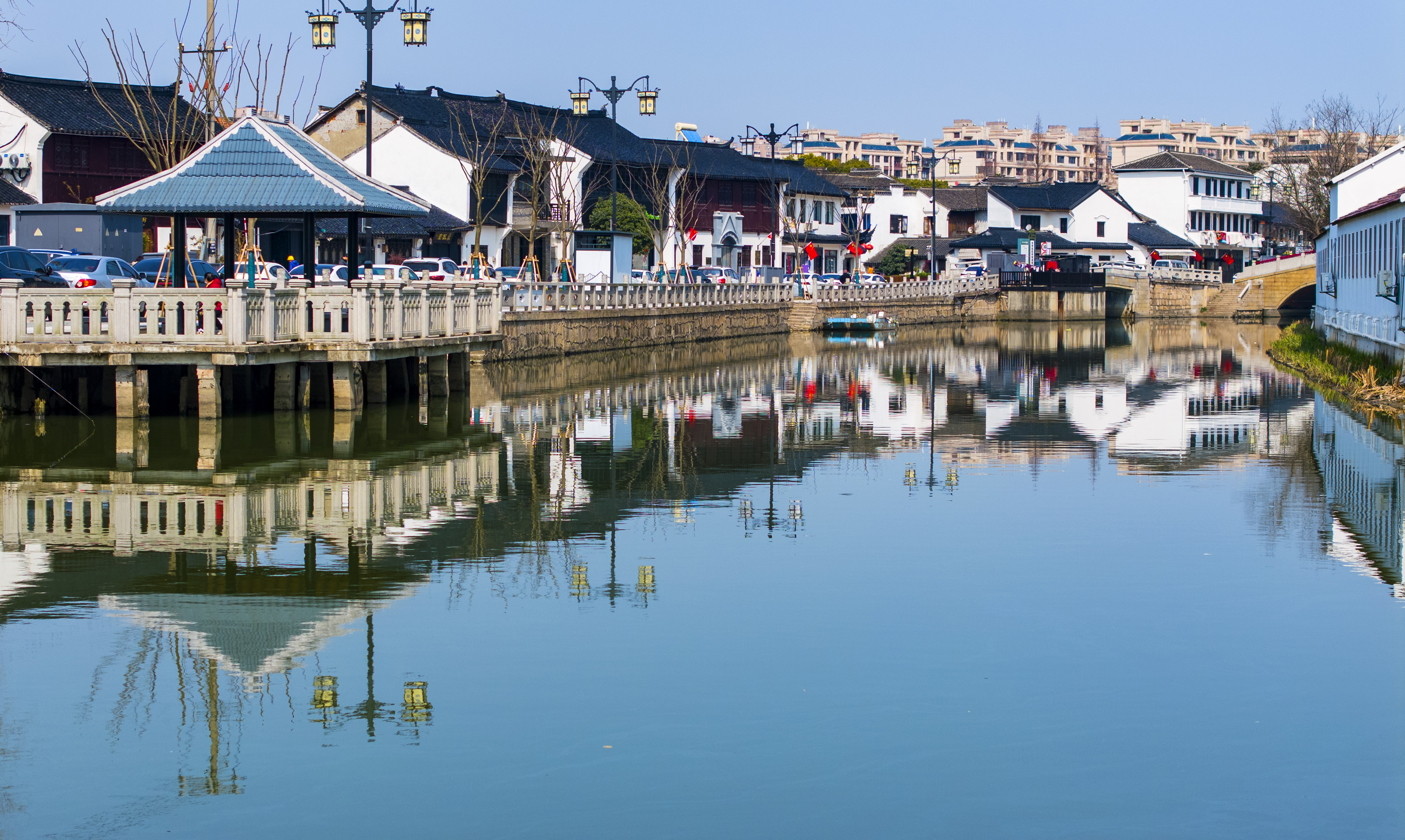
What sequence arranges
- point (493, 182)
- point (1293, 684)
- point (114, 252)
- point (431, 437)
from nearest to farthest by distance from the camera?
point (1293, 684) < point (431, 437) < point (114, 252) < point (493, 182)

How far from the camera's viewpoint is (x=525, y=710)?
37.4ft

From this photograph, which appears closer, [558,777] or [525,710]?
[558,777]

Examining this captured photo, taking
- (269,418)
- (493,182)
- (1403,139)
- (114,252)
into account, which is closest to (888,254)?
(493,182)

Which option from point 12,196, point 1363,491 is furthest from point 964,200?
point 1363,491

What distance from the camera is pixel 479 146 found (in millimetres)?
68062

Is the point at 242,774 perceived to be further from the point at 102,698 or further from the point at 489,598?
the point at 489,598

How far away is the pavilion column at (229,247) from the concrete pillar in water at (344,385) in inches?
106

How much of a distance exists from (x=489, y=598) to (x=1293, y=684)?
7.16m

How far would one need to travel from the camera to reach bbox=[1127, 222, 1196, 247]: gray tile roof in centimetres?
11388

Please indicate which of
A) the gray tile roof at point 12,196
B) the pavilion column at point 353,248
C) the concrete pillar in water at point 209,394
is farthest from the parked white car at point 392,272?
the gray tile roof at point 12,196

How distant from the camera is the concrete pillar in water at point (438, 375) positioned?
35688 mm

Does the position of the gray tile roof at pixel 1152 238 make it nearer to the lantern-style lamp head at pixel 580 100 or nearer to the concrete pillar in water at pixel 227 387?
the lantern-style lamp head at pixel 580 100

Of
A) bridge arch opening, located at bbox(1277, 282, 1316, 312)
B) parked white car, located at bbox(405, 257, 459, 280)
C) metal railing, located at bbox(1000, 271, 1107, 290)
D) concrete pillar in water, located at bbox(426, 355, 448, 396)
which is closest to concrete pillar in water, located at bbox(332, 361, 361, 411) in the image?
concrete pillar in water, located at bbox(426, 355, 448, 396)

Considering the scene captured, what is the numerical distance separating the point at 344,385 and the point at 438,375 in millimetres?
4987
